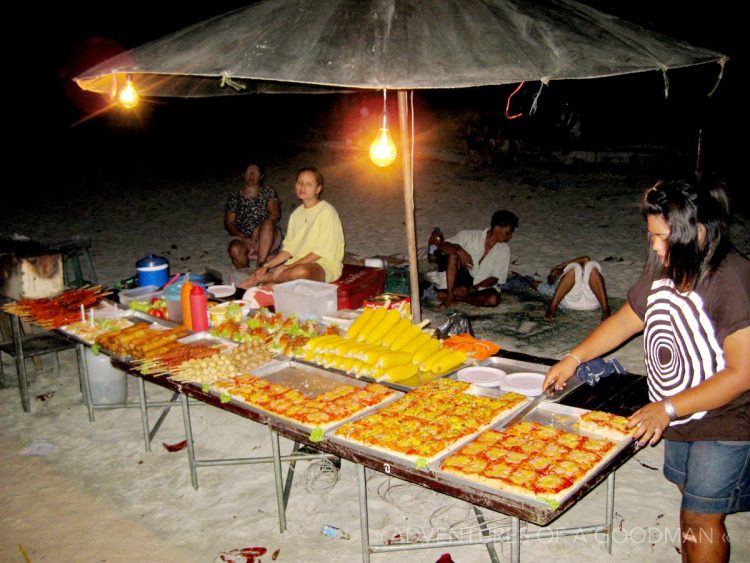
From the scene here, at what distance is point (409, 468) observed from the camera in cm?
271

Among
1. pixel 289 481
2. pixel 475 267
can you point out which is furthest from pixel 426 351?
pixel 475 267

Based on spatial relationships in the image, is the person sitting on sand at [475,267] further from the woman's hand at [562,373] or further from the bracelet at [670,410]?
the bracelet at [670,410]

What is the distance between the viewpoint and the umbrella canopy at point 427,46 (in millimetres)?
2947

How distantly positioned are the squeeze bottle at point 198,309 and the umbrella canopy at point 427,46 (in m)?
1.66

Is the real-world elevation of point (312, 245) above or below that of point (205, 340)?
above

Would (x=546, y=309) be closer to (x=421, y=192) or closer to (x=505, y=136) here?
(x=421, y=192)

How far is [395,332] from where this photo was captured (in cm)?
397

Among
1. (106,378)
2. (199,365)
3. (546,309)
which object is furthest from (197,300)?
(546,309)

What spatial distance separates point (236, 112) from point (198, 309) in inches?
1210

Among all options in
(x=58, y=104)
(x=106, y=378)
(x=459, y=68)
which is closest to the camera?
(x=459, y=68)

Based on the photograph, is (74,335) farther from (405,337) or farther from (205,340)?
(405,337)

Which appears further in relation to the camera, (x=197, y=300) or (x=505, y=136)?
(x=505, y=136)

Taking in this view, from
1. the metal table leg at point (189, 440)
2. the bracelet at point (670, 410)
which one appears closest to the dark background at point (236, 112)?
the bracelet at point (670, 410)

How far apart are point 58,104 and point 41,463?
35981 millimetres
